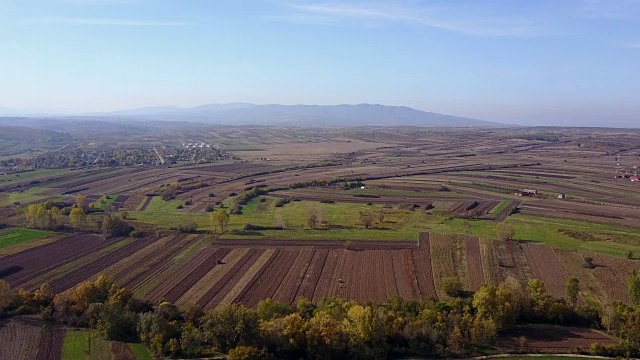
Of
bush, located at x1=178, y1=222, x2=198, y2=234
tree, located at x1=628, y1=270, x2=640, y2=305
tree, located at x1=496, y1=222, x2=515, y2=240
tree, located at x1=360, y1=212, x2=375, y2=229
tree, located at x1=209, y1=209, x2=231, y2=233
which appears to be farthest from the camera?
tree, located at x1=360, y1=212, x2=375, y2=229

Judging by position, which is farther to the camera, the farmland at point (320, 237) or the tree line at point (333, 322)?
the farmland at point (320, 237)

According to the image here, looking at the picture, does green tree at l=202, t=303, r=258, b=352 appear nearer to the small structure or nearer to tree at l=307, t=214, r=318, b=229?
tree at l=307, t=214, r=318, b=229

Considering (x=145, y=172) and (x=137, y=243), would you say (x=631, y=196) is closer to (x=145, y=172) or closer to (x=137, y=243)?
(x=137, y=243)

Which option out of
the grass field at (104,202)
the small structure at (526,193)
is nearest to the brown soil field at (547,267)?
the small structure at (526,193)

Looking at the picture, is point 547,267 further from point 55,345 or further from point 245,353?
point 55,345

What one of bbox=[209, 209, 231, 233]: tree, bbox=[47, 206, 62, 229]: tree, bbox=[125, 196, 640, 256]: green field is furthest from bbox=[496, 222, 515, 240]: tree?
bbox=[47, 206, 62, 229]: tree

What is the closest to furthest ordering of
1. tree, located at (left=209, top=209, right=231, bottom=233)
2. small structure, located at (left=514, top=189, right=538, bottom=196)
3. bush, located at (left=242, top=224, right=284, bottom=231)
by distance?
tree, located at (left=209, top=209, right=231, bottom=233) → bush, located at (left=242, top=224, right=284, bottom=231) → small structure, located at (left=514, top=189, right=538, bottom=196)

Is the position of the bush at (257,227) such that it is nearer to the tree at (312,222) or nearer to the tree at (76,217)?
the tree at (312,222)

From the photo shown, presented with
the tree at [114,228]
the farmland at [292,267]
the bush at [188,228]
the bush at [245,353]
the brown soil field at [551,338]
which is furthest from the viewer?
the bush at [188,228]
